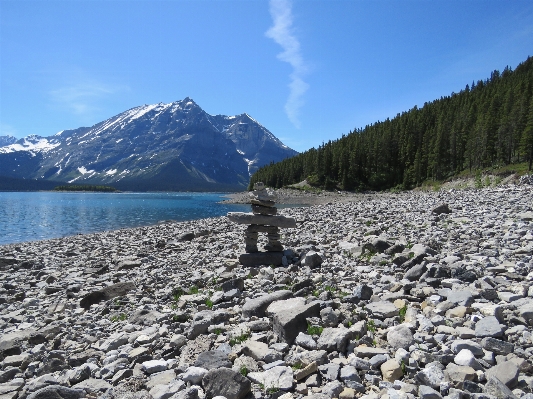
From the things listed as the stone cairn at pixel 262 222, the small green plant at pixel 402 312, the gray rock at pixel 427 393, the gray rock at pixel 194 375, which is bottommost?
the gray rock at pixel 194 375

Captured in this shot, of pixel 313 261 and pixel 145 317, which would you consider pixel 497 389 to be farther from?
pixel 145 317

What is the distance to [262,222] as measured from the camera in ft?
47.5

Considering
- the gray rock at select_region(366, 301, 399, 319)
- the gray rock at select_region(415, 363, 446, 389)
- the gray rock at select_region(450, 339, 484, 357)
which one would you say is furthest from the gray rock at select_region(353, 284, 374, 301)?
the gray rock at select_region(415, 363, 446, 389)

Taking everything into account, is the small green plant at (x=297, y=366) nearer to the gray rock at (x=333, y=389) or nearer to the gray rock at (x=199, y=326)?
the gray rock at (x=333, y=389)

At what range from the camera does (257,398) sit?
191 inches

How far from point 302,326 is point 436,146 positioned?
88004 mm

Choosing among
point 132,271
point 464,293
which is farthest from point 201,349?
point 132,271

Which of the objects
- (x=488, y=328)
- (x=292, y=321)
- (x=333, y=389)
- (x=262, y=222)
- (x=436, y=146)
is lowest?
(x=333, y=389)

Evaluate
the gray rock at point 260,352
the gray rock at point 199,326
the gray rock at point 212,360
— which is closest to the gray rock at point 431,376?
the gray rock at point 260,352

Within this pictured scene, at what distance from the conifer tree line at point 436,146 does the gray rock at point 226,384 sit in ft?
219

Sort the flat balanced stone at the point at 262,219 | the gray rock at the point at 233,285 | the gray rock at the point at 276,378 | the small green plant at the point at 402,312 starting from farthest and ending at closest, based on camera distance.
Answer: the flat balanced stone at the point at 262,219, the gray rock at the point at 233,285, the small green plant at the point at 402,312, the gray rock at the point at 276,378

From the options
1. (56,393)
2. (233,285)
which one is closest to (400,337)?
(233,285)

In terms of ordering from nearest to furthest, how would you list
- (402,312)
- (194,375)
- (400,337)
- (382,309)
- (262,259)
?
(194,375), (400,337), (402,312), (382,309), (262,259)

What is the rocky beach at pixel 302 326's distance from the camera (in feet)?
16.1
